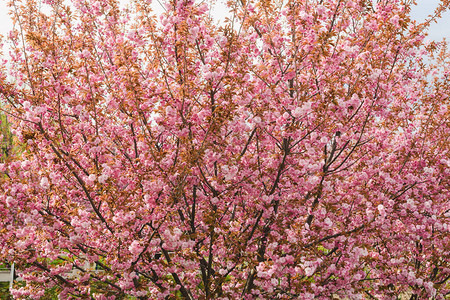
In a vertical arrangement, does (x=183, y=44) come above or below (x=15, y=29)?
below

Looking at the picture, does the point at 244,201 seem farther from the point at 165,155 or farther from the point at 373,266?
the point at 373,266

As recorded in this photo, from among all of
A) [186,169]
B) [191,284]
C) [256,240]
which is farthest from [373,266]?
[186,169]

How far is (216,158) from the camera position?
196 inches

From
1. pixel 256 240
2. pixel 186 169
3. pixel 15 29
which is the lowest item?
pixel 256 240

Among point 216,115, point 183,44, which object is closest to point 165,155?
point 216,115

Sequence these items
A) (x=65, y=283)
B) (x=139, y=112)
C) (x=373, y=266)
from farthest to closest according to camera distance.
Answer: (x=373, y=266) → (x=65, y=283) → (x=139, y=112)

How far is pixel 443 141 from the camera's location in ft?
21.0

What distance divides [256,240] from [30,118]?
136 inches

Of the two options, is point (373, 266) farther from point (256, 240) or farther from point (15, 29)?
point (15, 29)

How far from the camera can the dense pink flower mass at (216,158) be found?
4887 mm

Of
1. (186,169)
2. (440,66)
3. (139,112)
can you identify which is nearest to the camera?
(186,169)

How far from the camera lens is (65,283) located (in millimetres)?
5309

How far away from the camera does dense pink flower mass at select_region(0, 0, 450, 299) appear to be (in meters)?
4.89

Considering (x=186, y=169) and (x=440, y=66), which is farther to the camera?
(x=440, y=66)
